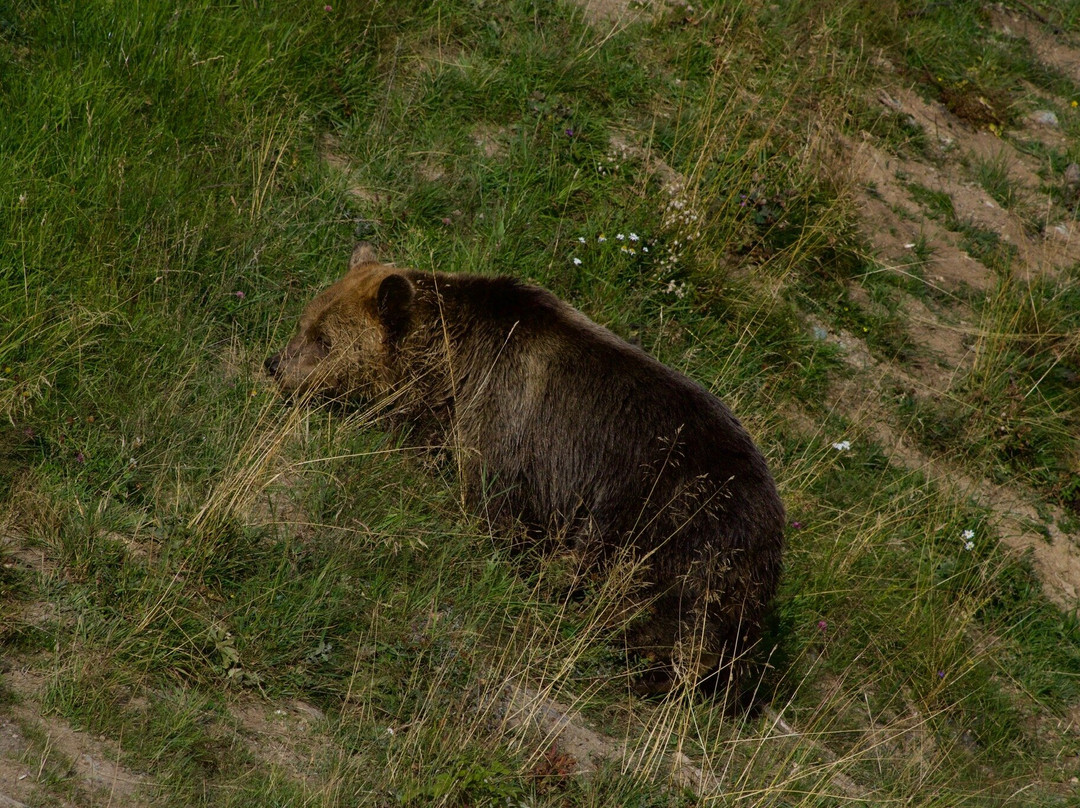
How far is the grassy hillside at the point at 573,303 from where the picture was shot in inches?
164

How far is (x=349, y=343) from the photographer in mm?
5590

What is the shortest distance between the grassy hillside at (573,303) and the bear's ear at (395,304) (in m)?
0.56

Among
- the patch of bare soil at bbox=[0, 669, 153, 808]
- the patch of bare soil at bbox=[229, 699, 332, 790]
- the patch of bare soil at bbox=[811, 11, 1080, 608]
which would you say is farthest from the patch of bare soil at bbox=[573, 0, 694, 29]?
the patch of bare soil at bbox=[0, 669, 153, 808]

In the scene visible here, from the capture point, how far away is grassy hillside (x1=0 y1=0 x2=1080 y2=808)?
416 cm

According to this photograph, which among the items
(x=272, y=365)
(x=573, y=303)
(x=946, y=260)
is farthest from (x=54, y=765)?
(x=946, y=260)

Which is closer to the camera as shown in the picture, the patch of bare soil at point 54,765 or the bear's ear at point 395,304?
the patch of bare soil at point 54,765

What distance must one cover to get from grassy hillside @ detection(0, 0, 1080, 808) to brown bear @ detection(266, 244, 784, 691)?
0.23m

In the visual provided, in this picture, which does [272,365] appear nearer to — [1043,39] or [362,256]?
[362,256]

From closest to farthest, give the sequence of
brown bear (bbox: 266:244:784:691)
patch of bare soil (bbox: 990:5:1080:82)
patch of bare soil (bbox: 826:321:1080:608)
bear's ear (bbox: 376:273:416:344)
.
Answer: brown bear (bbox: 266:244:784:691) < bear's ear (bbox: 376:273:416:344) < patch of bare soil (bbox: 826:321:1080:608) < patch of bare soil (bbox: 990:5:1080:82)

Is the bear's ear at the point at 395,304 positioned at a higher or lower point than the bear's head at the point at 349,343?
higher

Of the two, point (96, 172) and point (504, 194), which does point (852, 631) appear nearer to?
point (504, 194)

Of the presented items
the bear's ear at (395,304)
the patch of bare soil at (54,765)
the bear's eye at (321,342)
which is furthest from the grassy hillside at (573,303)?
the bear's ear at (395,304)

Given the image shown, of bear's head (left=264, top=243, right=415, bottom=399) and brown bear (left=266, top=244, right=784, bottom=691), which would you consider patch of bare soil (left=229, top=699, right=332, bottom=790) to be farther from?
bear's head (left=264, top=243, right=415, bottom=399)

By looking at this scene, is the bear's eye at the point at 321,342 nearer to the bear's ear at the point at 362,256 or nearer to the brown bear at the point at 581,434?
the brown bear at the point at 581,434
